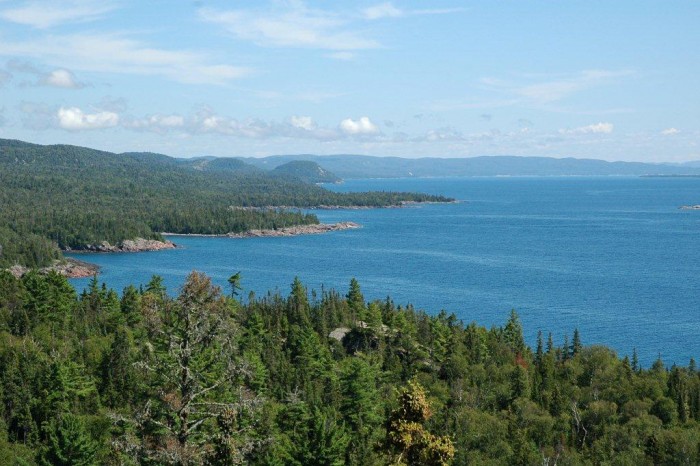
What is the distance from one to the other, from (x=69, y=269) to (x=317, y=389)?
103 metres

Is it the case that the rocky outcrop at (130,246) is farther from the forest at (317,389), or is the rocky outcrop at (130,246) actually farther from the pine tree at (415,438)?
the pine tree at (415,438)

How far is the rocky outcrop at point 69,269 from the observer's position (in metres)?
146

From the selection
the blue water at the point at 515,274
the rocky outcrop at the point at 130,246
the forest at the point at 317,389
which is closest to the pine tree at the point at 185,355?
the forest at the point at 317,389

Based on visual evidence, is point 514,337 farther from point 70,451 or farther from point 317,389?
point 70,451

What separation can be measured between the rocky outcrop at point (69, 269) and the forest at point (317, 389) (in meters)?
56.1

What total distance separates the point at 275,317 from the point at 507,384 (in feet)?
97.3

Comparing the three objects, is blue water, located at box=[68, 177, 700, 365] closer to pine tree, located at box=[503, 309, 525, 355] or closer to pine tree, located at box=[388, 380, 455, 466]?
pine tree, located at box=[503, 309, 525, 355]

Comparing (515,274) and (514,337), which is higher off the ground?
(515,274)

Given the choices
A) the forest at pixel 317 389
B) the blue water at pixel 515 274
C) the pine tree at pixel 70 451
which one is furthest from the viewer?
the blue water at pixel 515 274

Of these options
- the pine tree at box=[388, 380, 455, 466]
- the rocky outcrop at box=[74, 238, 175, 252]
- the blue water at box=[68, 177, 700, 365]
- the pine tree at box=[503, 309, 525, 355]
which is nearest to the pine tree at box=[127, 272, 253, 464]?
the pine tree at box=[388, 380, 455, 466]

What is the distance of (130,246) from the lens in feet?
624

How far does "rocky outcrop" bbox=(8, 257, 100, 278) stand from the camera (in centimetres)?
14575

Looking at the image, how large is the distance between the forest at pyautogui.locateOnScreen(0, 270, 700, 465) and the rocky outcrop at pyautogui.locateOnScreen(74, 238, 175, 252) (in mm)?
98475

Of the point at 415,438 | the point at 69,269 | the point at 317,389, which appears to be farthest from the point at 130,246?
the point at 415,438
